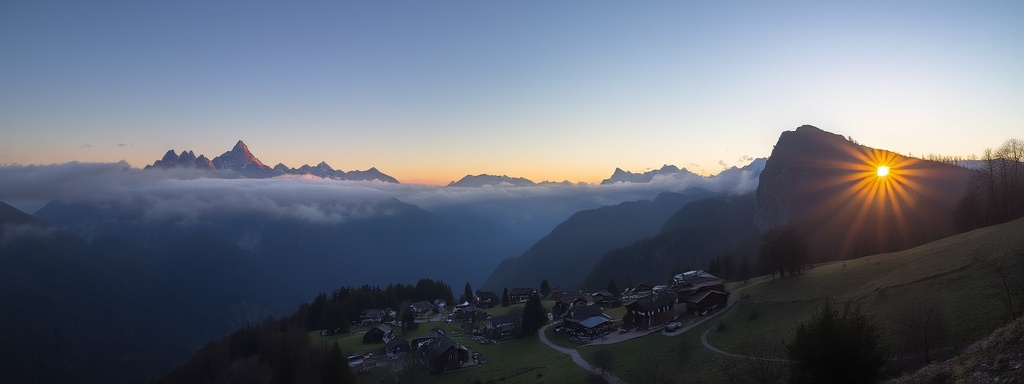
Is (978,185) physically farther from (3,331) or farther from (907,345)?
(3,331)

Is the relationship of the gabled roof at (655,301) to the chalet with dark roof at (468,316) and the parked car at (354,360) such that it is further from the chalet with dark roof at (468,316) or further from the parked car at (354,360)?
the parked car at (354,360)

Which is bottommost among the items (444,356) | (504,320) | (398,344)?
(398,344)

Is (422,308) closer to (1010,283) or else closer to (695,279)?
(695,279)

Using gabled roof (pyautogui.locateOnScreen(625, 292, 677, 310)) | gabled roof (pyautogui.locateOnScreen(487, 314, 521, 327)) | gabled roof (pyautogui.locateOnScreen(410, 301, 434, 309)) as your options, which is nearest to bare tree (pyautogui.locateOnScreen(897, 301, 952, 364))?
gabled roof (pyautogui.locateOnScreen(625, 292, 677, 310))

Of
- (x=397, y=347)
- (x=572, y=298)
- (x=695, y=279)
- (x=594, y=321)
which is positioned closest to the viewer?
(x=594, y=321)

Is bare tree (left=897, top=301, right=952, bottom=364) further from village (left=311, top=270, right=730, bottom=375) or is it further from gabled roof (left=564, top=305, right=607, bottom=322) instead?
gabled roof (left=564, top=305, right=607, bottom=322)

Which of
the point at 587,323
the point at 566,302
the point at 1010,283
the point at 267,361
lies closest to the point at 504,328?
the point at 587,323

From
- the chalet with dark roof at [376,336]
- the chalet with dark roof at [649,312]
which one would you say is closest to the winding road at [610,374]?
the chalet with dark roof at [649,312]
